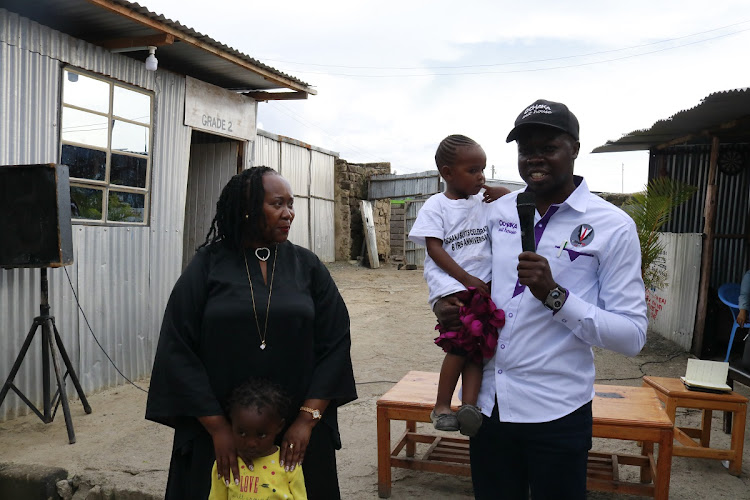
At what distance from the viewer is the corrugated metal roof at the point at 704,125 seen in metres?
6.26

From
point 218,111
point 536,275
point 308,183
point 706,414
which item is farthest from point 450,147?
point 308,183

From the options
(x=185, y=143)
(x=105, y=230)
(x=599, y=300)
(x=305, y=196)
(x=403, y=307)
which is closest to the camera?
(x=599, y=300)

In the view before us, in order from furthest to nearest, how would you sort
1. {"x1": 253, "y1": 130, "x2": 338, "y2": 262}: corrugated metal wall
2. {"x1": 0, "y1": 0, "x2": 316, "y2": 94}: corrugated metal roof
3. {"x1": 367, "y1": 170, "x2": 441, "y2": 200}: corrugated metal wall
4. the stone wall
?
{"x1": 367, "y1": 170, "x2": 441, "y2": 200}: corrugated metal wall → the stone wall → {"x1": 253, "y1": 130, "x2": 338, "y2": 262}: corrugated metal wall → {"x1": 0, "y1": 0, "x2": 316, "y2": 94}: corrugated metal roof

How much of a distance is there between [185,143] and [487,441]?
5.65 m

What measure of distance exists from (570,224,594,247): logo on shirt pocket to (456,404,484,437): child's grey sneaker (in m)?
0.61

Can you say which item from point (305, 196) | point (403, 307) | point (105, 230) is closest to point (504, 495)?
point (105, 230)

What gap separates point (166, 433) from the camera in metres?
4.99

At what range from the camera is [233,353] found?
215cm

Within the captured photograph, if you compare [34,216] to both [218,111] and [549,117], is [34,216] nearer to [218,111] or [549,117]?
[218,111]

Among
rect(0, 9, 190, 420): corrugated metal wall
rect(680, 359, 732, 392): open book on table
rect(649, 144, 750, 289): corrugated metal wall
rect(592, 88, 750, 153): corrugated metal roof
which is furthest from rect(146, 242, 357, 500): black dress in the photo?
rect(649, 144, 750, 289): corrugated metal wall

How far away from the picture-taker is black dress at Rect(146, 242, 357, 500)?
6.93 feet

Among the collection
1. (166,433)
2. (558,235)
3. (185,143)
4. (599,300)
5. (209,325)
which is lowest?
(166,433)

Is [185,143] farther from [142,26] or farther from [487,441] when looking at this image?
[487,441]

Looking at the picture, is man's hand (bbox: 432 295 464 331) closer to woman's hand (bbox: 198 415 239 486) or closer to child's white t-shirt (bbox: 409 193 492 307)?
child's white t-shirt (bbox: 409 193 492 307)
